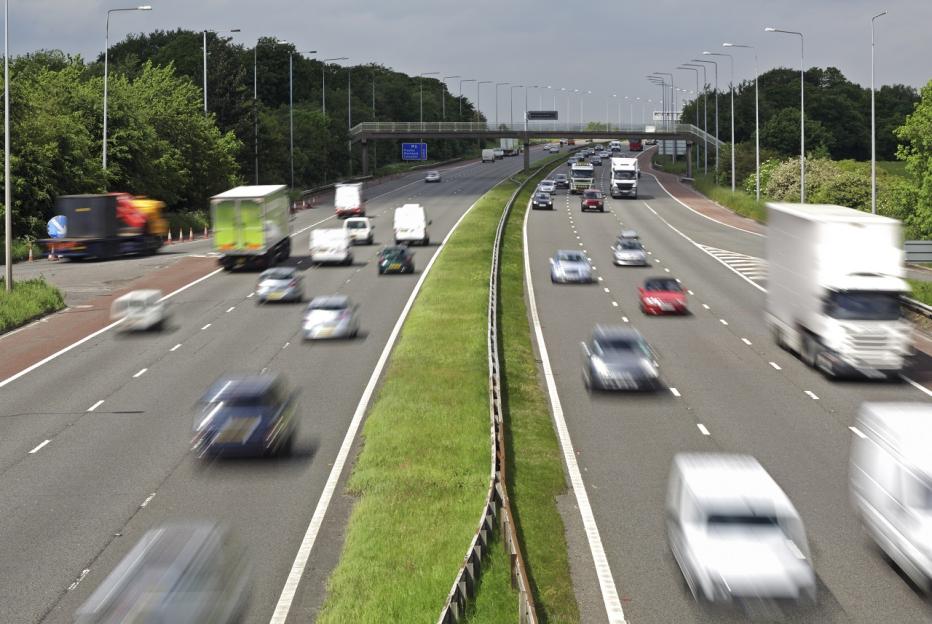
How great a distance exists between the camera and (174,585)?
1589cm

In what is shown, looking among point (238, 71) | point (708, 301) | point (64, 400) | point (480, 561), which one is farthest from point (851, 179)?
point (480, 561)

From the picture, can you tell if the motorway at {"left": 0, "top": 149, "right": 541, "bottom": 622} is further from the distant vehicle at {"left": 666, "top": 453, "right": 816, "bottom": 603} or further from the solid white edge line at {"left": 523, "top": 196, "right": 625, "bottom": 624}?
the distant vehicle at {"left": 666, "top": 453, "right": 816, "bottom": 603}

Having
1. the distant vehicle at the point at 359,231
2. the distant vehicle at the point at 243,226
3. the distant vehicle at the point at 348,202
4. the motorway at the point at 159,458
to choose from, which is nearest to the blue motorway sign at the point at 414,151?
the distant vehicle at the point at 348,202

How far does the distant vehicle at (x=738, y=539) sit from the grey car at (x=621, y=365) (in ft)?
47.4

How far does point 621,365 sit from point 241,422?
12.1 m

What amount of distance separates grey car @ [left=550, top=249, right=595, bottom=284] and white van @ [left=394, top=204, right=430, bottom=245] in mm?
16072

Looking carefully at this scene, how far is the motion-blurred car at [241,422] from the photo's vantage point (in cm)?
2734

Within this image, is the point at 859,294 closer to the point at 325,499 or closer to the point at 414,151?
the point at 325,499

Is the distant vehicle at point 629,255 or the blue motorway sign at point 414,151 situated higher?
the blue motorway sign at point 414,151

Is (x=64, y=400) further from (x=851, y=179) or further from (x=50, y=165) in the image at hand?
(x=851, y=179)

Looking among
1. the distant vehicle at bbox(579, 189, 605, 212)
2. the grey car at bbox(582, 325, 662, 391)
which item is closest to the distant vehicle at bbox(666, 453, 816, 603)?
the grey car at bbox(582, 325, 662, 391)

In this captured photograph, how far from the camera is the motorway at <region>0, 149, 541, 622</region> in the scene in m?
21.2

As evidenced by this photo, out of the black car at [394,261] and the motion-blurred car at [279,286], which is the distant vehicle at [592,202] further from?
the motion-blurred car at [279,286]

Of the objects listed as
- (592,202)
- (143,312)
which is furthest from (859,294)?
(592,202)
